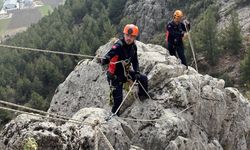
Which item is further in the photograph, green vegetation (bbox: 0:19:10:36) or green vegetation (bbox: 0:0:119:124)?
green vegetation (bbox: 0:19:10:36)

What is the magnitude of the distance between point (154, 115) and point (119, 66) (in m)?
1.97

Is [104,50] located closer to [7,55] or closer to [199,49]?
[199,49]

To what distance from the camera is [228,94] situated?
14750mm

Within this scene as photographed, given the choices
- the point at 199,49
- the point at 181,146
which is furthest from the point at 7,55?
the point at 181,146

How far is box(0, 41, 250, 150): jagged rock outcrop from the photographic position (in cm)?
955

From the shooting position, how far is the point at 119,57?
1173cm

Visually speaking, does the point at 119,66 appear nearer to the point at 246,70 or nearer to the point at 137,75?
the point at 137,75

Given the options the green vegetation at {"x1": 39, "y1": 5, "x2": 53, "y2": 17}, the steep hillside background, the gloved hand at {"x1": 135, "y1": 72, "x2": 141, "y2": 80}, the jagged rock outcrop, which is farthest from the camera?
the green vegetation at {"x1": 39, "y1": 5, "x2": 53, "y2": 17}

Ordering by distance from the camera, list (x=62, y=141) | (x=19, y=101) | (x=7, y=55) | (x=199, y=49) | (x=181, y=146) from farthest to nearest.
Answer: (x=7, y=55), (x=19, y=101), (x=199, y=49), (x=181, y=146), (x=62, y=141)

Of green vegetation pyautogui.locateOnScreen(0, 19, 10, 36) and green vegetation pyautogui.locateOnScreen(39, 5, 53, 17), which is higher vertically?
green vegetation pyautogui.locateOnScreen(39, 5, 53, 17)

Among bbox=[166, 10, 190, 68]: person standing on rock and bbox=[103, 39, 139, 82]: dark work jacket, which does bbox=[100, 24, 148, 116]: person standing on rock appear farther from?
bbox=[166, 10, 190, 68]: person standing on rock

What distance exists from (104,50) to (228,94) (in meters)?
5.27

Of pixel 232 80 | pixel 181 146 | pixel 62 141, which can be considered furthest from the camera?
pixel 232 80

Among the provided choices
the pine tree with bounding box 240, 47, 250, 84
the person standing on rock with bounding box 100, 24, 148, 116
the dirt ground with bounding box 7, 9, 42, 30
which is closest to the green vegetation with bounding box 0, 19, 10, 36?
the dirt ground with bounding box 7, 9, 42, 30
